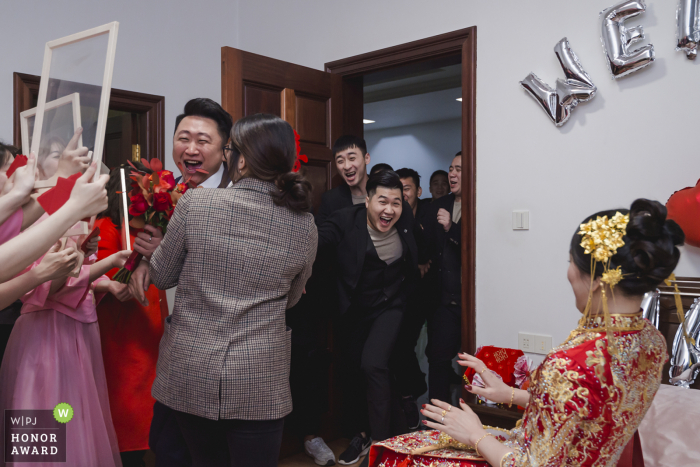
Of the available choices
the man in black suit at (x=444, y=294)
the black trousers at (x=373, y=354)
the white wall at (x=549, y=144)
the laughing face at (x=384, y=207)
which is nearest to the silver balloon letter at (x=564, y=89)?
the white wall at (x=549, y=144)

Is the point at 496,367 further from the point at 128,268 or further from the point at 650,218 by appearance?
the point at 128,268

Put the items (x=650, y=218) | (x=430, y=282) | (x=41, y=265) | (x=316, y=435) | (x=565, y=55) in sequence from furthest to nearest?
(x=430, y=282) → (x=316, y=435) → (x=565, y=55) → (x=41, y=265) → (x=650, y=218)

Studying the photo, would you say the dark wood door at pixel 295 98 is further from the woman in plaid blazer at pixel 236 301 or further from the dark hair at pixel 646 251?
the dark hair at pixel 646 251

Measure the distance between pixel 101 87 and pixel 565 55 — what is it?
2.05 metres

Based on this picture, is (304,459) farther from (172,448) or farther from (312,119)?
(312,119)

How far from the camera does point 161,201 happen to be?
1.68 m

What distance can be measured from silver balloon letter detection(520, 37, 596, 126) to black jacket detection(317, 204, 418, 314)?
1.06 metres

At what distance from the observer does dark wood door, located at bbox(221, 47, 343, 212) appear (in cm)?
263

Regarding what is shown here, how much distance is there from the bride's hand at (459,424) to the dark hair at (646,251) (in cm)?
50

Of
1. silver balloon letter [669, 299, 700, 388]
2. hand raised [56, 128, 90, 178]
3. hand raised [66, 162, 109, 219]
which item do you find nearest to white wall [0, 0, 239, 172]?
hand raised [56, 128, 90, 178]

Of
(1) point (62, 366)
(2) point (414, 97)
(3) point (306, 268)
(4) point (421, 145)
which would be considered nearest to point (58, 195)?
(3) point (306, 268)

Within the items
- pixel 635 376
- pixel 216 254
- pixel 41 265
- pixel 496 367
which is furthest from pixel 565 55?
pixel 41 265

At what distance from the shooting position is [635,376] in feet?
3.88

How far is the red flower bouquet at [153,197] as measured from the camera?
5.49 feet
